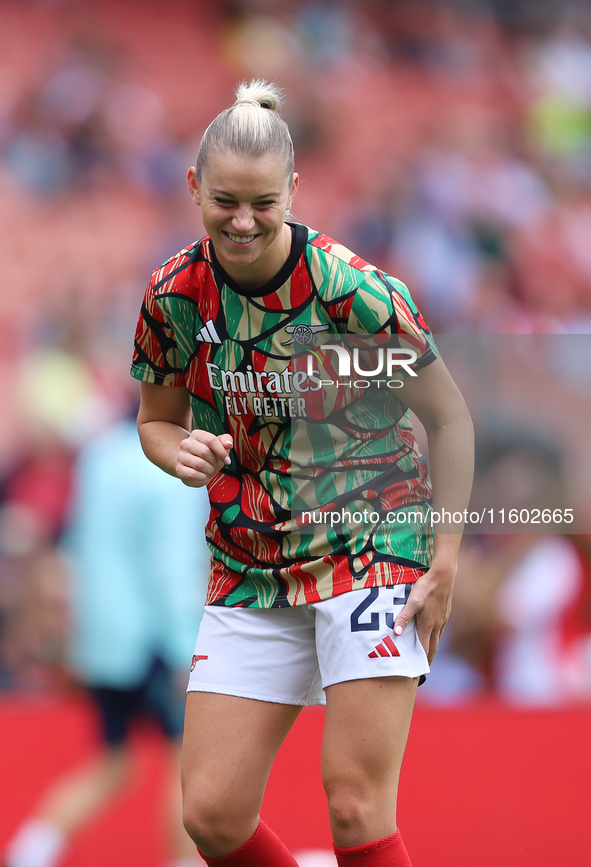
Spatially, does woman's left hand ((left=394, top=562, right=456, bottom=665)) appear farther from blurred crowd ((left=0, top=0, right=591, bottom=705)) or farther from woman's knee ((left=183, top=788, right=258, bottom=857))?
blurred crowd ((left=0, top=0, right=591, bottom=705))

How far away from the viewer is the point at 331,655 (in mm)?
2244

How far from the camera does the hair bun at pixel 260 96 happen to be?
2.27m

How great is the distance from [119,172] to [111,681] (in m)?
5.51

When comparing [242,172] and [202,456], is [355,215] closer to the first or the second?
[242,172]

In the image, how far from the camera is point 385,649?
2199 mm

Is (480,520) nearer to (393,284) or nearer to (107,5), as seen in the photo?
(393,284)

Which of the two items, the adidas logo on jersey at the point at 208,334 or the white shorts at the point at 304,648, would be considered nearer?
the white shorts at the point at 304,648

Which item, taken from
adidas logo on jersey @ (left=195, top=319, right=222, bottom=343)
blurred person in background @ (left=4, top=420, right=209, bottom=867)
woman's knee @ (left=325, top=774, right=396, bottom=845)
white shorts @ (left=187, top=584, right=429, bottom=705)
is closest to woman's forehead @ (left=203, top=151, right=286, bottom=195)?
adidas logo on jersey @ (left=195, top=319, right=222, bottom=343)

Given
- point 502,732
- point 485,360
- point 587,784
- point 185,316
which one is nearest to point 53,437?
point 485,360

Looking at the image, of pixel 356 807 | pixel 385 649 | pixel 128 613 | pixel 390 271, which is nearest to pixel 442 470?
pixel 385 649

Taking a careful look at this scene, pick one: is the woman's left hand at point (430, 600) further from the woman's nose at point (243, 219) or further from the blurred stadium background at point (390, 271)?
the blurred stadium background at point (390, 271)

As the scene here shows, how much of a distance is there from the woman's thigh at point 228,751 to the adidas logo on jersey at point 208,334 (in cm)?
78

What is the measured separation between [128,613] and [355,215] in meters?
5.10

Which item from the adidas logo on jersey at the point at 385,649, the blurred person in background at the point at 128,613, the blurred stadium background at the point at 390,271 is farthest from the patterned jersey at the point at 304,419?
the blurred stadium background at the point at 390,271
